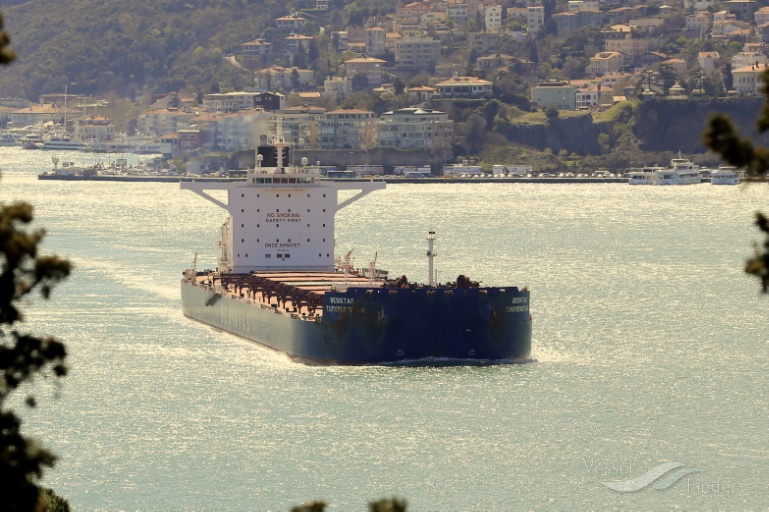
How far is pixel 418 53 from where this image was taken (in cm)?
18025

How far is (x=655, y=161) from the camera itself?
445 feet

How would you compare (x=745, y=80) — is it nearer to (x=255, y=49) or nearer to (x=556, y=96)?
(x=556, y=96)

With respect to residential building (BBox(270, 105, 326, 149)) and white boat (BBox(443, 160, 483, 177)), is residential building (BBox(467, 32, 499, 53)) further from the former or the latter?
white boat (BBox(443, 160, 483, 177))

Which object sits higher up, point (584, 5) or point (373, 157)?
point (584, 5)

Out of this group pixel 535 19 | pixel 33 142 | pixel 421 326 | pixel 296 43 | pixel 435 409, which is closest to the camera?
pixel 435 409

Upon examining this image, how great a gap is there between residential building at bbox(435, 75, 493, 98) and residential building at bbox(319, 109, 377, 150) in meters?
6.54

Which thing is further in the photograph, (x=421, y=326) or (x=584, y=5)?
(x=584, y=5)

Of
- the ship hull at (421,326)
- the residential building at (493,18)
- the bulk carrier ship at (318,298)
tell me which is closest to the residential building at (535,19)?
the residential building at (493,18)

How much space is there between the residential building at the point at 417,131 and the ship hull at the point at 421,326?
99.8 m

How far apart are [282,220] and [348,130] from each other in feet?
316

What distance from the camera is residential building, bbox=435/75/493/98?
145750 mm

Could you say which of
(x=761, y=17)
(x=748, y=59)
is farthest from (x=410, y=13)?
(x=748, y=59)

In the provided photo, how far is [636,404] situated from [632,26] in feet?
486

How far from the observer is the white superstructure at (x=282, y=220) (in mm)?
45656
